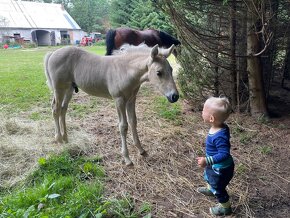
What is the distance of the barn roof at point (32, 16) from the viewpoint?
1464 inches

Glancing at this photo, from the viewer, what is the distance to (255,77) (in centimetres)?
499

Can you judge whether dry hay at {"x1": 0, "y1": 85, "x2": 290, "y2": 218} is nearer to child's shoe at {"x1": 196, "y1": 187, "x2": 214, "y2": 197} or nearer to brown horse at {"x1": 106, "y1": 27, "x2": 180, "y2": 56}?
child's shoe at {"x1": 196, "y1": 187, "x2": 214, "y2": 197}

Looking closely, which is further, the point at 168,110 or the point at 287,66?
the point at 287,66

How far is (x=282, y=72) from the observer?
6.86 m

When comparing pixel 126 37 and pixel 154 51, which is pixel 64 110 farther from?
pixel 126 37

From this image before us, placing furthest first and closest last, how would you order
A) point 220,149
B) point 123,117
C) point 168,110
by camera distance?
point 168,110 < point 123,117 < point 220,149

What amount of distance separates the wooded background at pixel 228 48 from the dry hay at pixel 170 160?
21.8 inches

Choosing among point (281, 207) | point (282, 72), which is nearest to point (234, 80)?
point (282, 72)

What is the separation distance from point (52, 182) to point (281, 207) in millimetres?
2505

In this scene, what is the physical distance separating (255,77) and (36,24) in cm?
3959

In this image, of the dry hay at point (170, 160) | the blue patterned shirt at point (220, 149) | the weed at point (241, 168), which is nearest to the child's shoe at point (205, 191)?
the dry hay at point (170, 160)

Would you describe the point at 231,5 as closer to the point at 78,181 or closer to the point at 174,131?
the point at 174,131

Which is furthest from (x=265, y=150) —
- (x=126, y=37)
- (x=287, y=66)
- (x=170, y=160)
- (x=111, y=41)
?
(x=111, y=41)

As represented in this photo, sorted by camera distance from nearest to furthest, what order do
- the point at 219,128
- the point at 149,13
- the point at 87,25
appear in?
the point at 219,128 < the point at 149,13 < the point at 87,25
